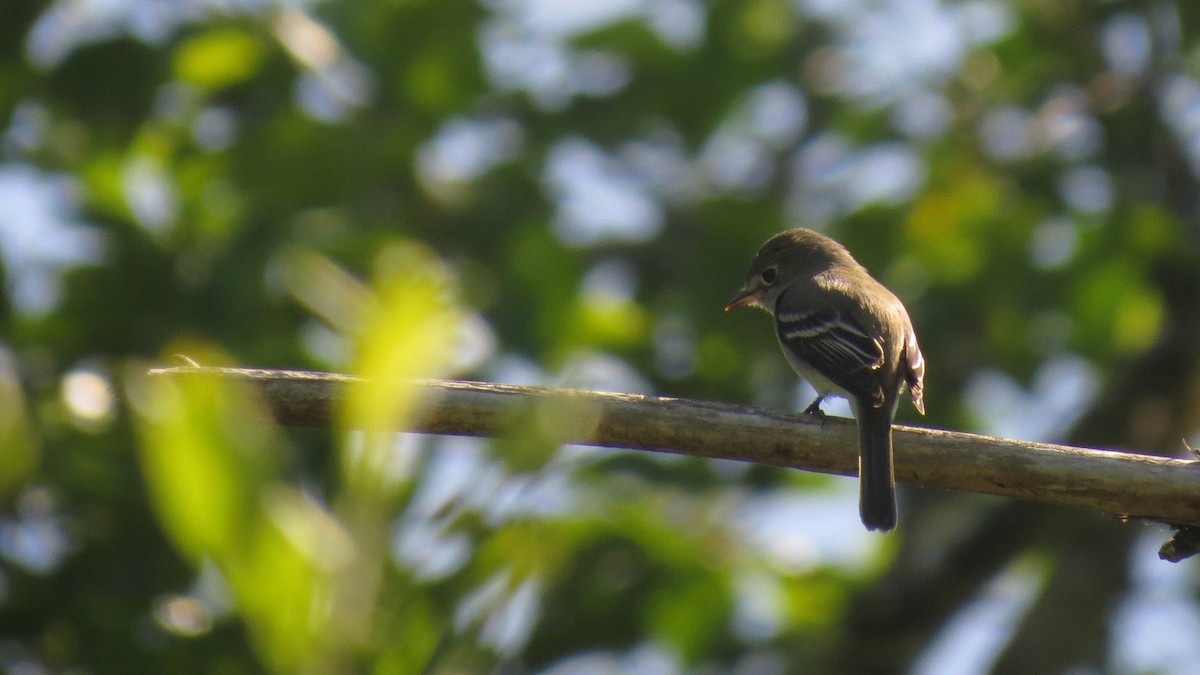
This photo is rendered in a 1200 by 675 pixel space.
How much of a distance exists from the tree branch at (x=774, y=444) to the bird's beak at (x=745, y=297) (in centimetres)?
352

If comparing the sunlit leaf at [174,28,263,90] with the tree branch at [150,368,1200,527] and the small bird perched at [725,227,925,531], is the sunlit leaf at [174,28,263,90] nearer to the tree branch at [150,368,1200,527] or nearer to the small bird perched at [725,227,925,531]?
the small bird perched at [725,227,925,531]

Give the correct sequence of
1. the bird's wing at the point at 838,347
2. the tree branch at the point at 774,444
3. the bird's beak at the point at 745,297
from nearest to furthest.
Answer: the tree branch at the point at 774,444 < the bird's wing at the point at 838,347 < the bird's beak at the point at 745,297

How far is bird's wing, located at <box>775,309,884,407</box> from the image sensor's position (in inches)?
219

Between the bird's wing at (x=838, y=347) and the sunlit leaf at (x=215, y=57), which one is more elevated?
the sunlit leaf at (x=215, y=57)

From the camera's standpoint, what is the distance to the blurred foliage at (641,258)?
6.18 m

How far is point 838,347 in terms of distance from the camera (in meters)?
5.92

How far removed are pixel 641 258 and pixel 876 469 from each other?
443cm

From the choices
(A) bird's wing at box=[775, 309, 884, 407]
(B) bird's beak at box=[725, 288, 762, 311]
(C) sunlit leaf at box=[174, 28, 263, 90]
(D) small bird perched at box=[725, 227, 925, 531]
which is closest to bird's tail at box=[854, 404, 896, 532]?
(D) small bird perched at box=[725, 227, 925, 531]

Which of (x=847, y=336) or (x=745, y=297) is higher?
(x=847, y=336)

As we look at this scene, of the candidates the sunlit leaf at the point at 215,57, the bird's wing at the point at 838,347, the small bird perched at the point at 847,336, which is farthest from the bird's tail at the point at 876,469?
the sunlit leaf at the point at 215,57

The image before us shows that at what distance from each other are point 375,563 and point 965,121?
8.54 m

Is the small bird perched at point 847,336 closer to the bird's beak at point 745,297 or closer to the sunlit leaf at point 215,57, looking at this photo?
the bird's beak at point 745,297

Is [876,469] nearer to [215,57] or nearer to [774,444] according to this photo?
[774,444]

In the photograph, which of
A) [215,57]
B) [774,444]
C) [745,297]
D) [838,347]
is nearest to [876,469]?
[774,444]
